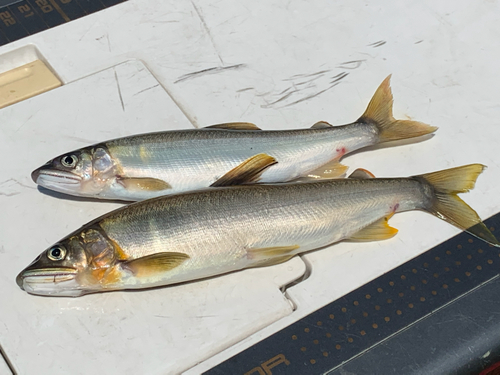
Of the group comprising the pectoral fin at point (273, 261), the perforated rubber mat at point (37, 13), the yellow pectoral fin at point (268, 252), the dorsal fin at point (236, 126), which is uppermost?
the perforated rubber mat at point (37, 13)

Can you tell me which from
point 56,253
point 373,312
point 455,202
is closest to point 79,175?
point 56,253

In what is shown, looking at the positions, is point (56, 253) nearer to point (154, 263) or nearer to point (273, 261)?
point (154, 263)

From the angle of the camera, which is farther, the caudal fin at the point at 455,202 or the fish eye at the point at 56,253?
the caudal fin at the point at 455,202

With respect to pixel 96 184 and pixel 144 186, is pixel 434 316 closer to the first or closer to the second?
pixel 144 186

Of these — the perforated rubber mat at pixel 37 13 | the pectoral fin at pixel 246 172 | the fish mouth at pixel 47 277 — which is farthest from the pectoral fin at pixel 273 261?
the perforated rubber mat at pixel 37 13

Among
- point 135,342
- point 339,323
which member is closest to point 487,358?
point 339,323

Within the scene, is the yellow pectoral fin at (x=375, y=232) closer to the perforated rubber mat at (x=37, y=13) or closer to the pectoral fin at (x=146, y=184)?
the pectoral fin at (x=146, y=184)

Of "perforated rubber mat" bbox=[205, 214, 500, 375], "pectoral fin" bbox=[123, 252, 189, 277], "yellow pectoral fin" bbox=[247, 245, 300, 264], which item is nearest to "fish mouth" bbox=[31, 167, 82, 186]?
"pectoral fin" bbox=[123, 252, 189, 277]

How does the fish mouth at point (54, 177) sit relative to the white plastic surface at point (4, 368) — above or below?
above
